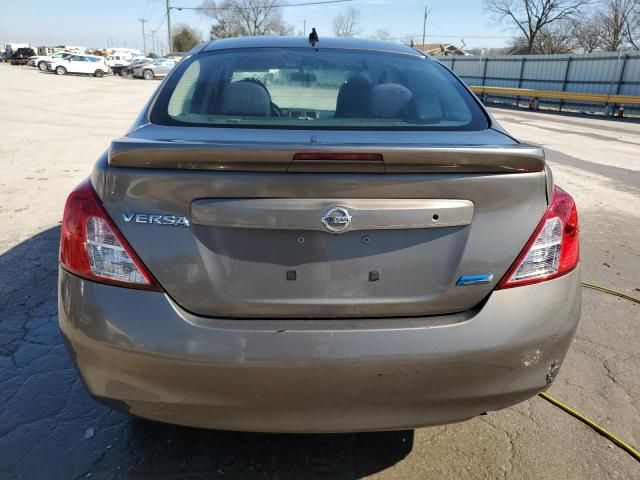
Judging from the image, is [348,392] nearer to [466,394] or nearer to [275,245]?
[466,394]

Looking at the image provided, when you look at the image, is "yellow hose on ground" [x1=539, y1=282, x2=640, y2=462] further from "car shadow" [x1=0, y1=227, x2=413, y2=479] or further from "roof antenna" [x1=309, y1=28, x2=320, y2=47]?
"roof antenna" [x1=309, y1=28, x2=320, y2=47]

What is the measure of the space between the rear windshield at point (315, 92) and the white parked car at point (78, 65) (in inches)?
1845

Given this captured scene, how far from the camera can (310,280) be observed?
1.77 meters

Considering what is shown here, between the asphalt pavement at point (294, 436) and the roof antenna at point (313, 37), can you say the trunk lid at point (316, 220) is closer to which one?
the asphalt pavement at point (294, 436)

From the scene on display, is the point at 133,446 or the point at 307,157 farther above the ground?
the point at 307,157

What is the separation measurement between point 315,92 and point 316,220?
5.02 feet

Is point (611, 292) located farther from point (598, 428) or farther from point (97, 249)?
point (97, 249)

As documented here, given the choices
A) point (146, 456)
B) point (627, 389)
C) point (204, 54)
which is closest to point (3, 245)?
point (204, 54)

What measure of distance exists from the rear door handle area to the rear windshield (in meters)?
0.55

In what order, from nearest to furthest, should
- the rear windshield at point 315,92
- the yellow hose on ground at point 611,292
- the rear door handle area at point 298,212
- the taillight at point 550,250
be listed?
1. the rear door handle area at point 298,212
2. the taillight at point 550,250
3. the rear windshield at point 315,92
4. the yellow hose on ground at point 611,292

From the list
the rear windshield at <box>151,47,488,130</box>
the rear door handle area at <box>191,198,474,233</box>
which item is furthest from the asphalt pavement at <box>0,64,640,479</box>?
the rear windshield at <box>151,47,488,130</box>

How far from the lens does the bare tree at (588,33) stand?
5206 centimetres

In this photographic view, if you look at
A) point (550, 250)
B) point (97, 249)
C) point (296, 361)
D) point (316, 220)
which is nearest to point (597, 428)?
point (550, 250)

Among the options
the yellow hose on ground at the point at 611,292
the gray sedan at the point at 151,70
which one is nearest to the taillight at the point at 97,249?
the yellow hose on ground at the point at 611,292
